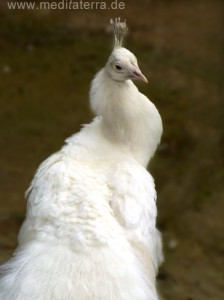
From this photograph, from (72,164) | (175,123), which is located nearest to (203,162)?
(175,123)

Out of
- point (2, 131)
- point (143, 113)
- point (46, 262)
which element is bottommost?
point (2, 131)

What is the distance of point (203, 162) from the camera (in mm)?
5715

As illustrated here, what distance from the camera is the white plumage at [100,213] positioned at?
287 cm

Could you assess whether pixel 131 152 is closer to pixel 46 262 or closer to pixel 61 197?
pixel 61 197

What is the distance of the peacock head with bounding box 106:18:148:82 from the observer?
3.59m

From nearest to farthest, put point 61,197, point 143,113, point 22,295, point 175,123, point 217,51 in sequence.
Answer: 1. point 22,295
2. point 61,197
3. point 143,113
4. point 175,123
5. point 217,51

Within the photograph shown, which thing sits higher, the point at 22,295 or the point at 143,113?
Result: the point at 143,113

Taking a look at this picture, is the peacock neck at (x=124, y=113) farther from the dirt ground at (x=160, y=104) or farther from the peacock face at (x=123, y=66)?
the dirt ground at (x=160, y=104)

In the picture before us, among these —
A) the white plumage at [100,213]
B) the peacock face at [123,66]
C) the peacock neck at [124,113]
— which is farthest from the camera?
the peacock neck at [124,113]

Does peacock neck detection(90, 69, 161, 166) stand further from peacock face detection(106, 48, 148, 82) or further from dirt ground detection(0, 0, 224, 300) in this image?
dirt ground detection(0, 0, 224, 300)

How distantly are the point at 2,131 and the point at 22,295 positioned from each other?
129 inches

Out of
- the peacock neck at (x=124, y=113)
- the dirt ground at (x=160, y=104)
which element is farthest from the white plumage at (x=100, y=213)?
the dirt ground at (x=160, y=104)

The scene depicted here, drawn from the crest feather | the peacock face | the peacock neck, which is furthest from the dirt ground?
the crest feather

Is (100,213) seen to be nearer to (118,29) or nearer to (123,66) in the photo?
(123,66)
